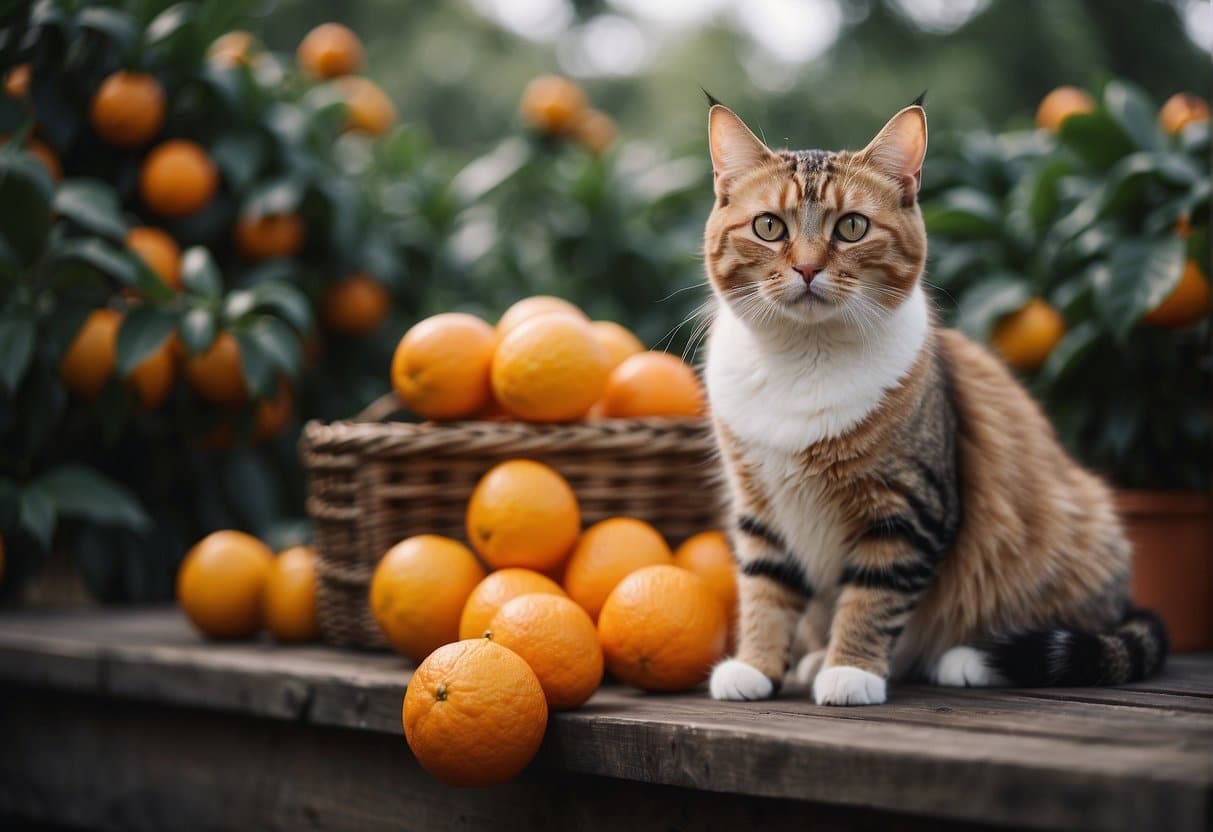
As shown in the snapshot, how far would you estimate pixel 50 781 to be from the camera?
2.33 m

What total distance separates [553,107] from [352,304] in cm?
141

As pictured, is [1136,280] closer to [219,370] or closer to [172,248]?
[219,370]

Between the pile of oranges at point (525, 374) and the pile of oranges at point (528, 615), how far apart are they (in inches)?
5.6

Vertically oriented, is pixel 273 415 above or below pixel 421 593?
above

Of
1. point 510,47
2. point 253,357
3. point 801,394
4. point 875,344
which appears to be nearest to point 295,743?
point 253,357

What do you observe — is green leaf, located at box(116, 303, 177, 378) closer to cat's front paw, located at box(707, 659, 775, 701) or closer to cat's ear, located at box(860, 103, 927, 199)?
cat's front paw, located at box(707, 659, 775, 701)

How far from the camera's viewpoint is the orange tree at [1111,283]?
2.20 m

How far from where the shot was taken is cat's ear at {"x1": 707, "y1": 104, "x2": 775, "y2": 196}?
171 centimetres

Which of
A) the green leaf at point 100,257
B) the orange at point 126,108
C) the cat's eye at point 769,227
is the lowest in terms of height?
the green leaf at point 100,257

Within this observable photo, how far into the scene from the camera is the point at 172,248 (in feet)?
8.95

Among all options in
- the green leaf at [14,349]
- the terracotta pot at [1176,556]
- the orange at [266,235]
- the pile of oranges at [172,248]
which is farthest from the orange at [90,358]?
the terracotta pot at [1176,556]

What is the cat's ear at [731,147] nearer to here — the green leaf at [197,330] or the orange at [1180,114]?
the green leaf at [197,330]

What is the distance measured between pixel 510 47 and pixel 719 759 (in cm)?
1144

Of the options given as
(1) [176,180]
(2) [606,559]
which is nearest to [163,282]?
(1) [176,180]
